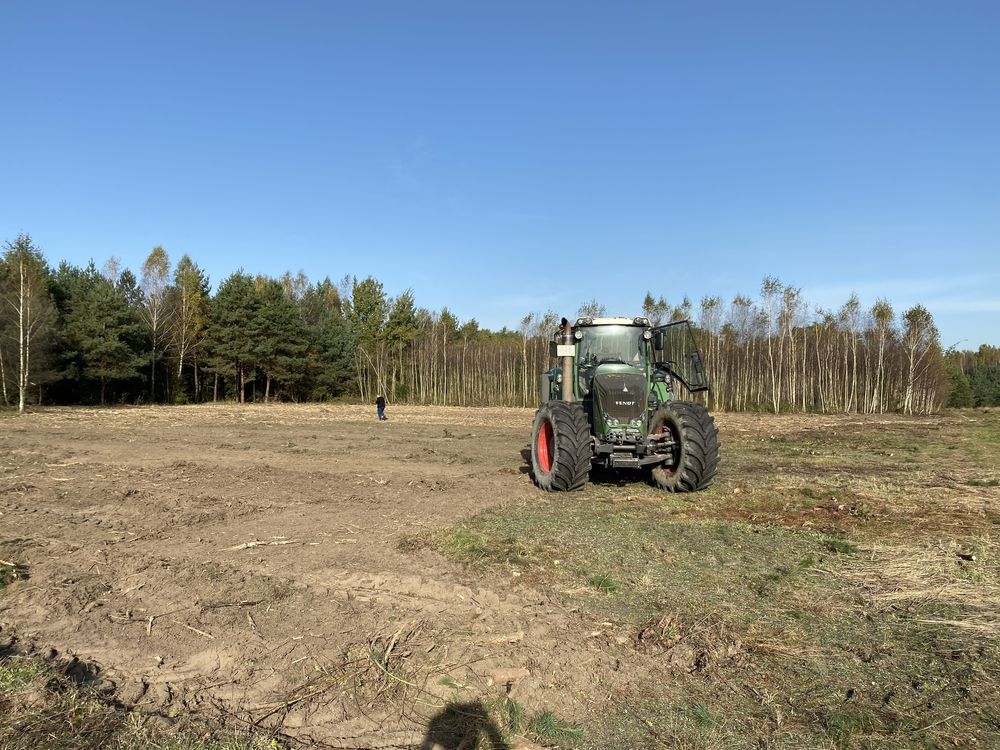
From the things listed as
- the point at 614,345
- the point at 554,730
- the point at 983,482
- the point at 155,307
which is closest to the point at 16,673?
the point at 554,730

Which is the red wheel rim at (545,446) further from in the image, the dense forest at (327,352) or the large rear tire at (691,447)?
the dense forest at (327,352)

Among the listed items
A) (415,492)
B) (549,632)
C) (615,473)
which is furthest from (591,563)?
(615,473)

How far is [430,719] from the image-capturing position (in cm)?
310

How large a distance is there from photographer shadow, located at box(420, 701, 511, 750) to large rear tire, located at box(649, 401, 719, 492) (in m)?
6.02

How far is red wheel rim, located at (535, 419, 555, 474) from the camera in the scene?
978cm

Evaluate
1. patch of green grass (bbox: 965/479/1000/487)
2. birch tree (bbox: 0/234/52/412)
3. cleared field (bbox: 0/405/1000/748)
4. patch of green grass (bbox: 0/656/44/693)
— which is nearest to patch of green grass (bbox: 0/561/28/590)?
cleared field (bbox: 0/405/1000/748)

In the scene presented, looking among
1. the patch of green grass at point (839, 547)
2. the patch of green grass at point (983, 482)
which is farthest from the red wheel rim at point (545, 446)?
the patch of green grass at point (983, 482)

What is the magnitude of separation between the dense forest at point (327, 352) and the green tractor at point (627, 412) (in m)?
29.3

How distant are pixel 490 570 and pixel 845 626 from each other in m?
2.75

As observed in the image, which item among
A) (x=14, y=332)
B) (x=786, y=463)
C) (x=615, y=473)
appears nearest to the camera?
(x=615, y=473)

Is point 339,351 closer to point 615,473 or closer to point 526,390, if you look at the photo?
point 526,390

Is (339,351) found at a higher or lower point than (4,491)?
higher

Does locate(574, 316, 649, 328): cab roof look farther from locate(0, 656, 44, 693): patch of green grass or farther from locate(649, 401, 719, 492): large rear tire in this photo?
locate(0, 656, 44, 693): patch of green grass

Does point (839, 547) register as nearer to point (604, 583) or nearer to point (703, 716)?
point (604, 583)
